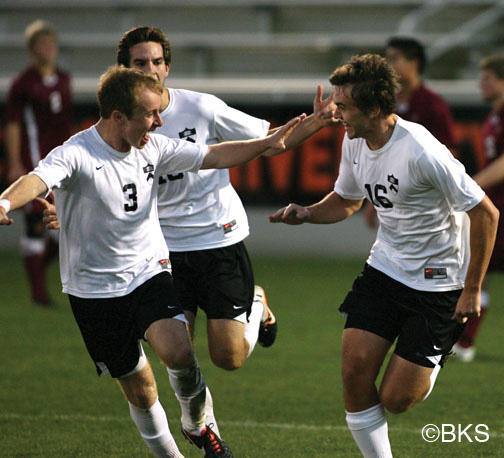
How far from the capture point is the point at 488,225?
13.7 ft

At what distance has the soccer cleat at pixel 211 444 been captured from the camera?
4.62 metres

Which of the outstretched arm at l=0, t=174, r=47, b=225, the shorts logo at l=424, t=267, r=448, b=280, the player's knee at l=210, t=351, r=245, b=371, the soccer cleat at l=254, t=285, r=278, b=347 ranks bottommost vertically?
Result: the soccer cleat at l=254, t=285, r=278, b=347

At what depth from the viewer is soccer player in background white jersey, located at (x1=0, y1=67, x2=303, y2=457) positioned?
4.29m

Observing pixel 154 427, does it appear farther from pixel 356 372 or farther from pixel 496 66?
pixel 496 66

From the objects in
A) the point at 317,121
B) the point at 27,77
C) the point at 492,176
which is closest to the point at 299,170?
the point at 27,77

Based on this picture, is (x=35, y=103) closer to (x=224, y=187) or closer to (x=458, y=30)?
(x=224, y=187)

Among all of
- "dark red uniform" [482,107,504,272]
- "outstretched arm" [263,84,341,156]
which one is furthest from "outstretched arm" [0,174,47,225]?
"dark red uniform" [482,107,504,272]

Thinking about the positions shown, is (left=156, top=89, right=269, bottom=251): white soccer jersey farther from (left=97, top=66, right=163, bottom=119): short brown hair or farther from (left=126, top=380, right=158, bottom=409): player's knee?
(left=126, top=380, right=158, bottom=409): player's knee

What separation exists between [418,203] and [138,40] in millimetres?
1847

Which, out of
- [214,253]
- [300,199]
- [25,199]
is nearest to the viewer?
[25,199]

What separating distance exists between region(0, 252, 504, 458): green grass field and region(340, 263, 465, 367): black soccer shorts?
0.83 metres

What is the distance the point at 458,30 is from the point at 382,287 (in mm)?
11997

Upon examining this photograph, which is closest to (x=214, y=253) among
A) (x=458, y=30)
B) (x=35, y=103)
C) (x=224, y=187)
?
(x=224, y=187)

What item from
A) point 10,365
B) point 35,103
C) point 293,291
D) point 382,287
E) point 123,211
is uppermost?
point 123,211
